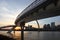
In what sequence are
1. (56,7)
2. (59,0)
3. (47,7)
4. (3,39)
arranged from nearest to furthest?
(59,0) < (56,7) < (47,7) < (3,39)

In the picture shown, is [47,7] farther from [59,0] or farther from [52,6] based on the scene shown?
[59,0]

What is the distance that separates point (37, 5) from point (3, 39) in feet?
118

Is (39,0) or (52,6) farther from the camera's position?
(39,0)

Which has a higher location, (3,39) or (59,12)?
(59,12)

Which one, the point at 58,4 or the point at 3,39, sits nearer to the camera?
the point at 58,4

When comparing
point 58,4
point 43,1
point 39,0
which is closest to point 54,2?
point 58,4

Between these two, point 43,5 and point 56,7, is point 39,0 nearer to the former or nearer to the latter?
point 43,5

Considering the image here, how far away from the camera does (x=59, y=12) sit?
18.4 metres

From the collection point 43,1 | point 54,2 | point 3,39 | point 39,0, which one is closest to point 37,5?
point 39,0

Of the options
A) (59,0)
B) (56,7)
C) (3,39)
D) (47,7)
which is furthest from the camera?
(3,39)

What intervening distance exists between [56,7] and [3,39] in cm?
3830

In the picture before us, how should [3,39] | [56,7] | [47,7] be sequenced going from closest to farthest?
[56,7]
[47,7]
[3,39]

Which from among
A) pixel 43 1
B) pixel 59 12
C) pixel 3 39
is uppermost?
pixel 43 1

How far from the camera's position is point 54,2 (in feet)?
53.0
